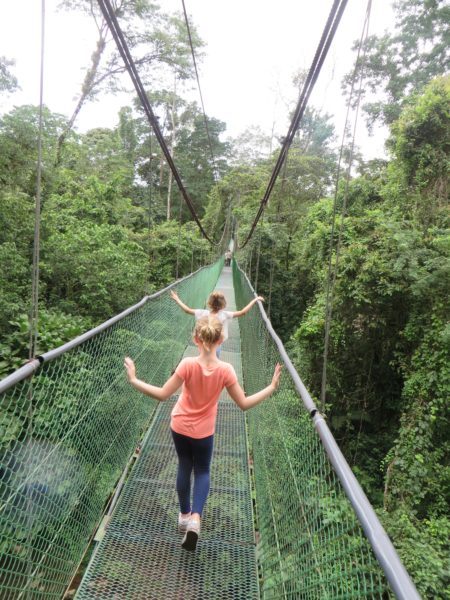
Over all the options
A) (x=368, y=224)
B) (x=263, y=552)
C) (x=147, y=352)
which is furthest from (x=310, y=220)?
(x=263, y=552)

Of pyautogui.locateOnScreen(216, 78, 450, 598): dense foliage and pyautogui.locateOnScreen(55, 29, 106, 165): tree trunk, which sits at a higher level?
pyautogui.locateOnScreen(55, 29, 106, 165): tree trunk

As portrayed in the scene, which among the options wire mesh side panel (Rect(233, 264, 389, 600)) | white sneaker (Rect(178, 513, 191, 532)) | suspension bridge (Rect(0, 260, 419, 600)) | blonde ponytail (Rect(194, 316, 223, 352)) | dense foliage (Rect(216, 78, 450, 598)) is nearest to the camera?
→ wire mesh side panel (Rect(233, 264, 389, 600))

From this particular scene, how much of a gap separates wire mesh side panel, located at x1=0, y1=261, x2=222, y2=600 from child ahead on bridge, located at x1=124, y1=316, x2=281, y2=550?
1.04 feet

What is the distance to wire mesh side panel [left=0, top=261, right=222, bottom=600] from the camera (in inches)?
43.9

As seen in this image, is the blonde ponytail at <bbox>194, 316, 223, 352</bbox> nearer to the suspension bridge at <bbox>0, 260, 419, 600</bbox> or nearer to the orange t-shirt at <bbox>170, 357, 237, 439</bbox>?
the orange t-shirt at <bbox>170, 357, 237, 439</bbox>

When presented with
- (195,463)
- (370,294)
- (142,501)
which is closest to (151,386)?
(195,463)

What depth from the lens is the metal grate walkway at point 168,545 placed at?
1.33m

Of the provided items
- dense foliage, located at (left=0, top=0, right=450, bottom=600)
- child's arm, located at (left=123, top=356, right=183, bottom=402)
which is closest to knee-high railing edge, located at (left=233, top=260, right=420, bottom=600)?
child's arm, located at (left=123, top=356, right=183, bottom=402)

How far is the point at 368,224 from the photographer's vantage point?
18.5 ft

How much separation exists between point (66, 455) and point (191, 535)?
1.66 feet

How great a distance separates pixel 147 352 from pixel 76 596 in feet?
4.21

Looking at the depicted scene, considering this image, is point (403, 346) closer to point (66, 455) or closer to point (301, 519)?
point (301, 519)

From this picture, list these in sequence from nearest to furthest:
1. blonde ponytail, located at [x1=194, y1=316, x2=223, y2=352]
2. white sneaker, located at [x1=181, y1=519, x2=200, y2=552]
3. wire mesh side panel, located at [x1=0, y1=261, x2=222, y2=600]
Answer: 1. wire mesh side panel, located at [x1=0, y1=261, x2=222, y2=600]
2. blonde ponytail, located at [x1=194, y1=316, x2=223, y2=352]
3. white sneaker, located at [x1=181, y1=519, x2=200, y2=552]

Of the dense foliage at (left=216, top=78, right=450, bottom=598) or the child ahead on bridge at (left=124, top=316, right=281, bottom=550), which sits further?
the dense foliage at (left=216, top=78, right=450, bottom=598)
